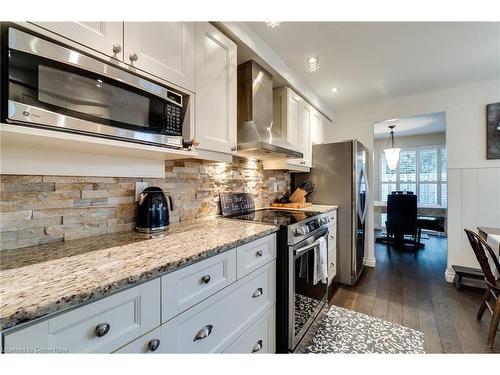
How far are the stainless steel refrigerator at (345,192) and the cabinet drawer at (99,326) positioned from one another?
8.16 feet

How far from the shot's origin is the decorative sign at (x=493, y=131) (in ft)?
8.29

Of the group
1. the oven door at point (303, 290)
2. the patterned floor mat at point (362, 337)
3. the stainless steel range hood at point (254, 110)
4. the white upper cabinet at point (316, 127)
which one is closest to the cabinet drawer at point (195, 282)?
the oven door at point (303, 290)

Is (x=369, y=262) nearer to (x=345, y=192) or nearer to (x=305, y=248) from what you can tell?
(x=345, y=192)

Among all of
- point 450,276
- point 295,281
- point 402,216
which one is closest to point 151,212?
point 295,281

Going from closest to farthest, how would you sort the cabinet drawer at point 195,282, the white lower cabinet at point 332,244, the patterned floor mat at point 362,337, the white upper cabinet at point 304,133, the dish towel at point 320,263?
1. the cabinet drawer at point 195,282
2. the patterned floor mat at point 362,337
3. the dish towel at point 320,263
4. the white lower cabinet at point 332,244
5. the white upper cabinet at point 304,133

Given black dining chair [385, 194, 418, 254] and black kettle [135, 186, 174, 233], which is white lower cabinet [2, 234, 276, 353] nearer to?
black kettle [135, 186, 174, 233]

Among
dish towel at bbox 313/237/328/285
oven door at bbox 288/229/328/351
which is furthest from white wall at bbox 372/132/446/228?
oven door at bbox 288/229/328/351

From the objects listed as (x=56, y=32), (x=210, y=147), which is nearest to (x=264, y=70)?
(x=210, y=147)

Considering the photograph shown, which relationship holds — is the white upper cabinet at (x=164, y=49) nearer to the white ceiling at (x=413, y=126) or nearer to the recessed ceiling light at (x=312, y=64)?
the recessed ceiling light at (x=312, y=64)

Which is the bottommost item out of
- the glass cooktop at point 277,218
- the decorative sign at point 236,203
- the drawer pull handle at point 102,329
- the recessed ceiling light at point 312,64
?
the drawer pull handle at point 102,329

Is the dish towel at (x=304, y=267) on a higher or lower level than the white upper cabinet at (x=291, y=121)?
lower
